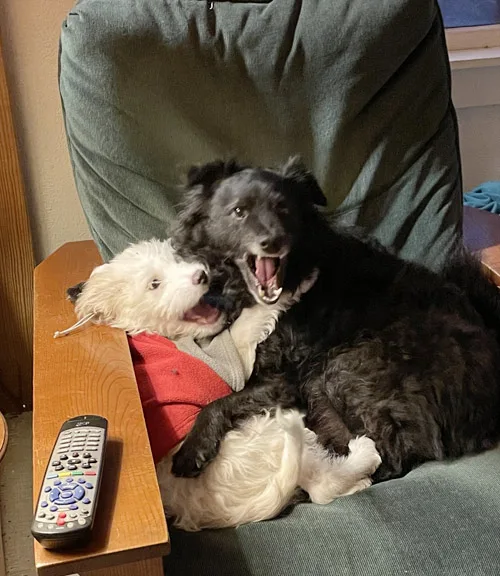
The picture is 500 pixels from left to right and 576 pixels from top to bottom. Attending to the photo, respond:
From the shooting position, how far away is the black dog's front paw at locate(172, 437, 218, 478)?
1048 millimetres

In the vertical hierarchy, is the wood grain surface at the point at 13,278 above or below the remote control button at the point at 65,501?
below

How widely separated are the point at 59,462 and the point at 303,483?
43 cm

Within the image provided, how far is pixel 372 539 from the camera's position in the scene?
0.94 meters

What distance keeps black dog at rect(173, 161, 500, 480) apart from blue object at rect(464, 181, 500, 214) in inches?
22.5

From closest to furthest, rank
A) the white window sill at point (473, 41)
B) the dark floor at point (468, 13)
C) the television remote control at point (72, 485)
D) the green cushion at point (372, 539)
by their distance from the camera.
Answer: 1. the television remote control at point (72, 485)
2. the green cushion at point (372, 539)
3. the white window sill at point (473, 41)
4. the dark floor at point (468, 13)

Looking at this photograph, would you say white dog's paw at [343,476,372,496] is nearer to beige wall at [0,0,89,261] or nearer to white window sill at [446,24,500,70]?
beige wall at [0,0,89,261]

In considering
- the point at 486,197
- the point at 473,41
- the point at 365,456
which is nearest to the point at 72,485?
the point at 365,456

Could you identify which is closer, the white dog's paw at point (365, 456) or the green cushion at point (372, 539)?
the green cushion at point (372, 539)

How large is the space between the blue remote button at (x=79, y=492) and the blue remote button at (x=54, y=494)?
0.02m

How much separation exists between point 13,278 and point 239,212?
2.43ft

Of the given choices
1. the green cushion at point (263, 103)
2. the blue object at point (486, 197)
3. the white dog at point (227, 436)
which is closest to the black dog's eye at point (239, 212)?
the white dog at point (227, 436)

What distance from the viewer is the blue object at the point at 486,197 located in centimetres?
184

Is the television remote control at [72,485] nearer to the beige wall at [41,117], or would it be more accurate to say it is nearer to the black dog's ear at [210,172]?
the black dog's ear at [210,172]

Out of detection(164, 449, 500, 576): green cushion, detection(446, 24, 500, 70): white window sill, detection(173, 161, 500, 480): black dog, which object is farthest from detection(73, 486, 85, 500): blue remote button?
detection(446, 24, 500, 70): white window sill
